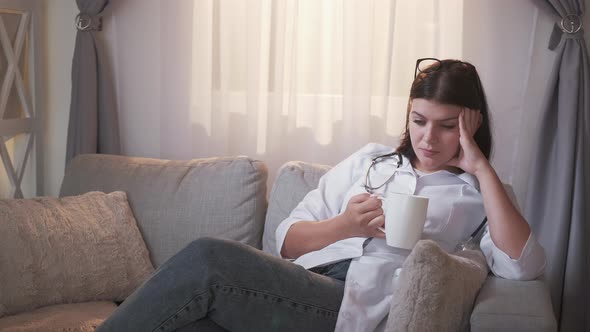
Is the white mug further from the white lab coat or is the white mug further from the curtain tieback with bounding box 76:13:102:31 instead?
the curtain tieback with bounding box 76:13:102:31

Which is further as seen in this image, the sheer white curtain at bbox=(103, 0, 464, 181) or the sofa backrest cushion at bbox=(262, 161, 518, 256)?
the sheer white curtain at bbox=(103, 0, 464, 181)

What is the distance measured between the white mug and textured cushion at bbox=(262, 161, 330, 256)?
0.67m

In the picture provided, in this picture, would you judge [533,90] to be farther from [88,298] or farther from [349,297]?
[88,298]

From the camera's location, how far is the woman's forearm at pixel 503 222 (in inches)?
75.7

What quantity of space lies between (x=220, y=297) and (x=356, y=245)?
0.48 metres

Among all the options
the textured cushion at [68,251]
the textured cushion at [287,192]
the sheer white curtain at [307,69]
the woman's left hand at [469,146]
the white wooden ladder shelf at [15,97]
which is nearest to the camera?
the woman's left hand at [469,146]

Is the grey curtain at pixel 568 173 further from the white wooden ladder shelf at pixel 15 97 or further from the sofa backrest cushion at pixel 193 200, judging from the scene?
the white wooden ladder shelf at pixel 15 97

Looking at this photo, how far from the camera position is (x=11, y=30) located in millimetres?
2945

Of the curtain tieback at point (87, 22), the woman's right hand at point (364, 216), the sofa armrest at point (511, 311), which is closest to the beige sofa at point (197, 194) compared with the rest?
the woman's right hand at point (364, 216)

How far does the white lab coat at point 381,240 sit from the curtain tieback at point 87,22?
49.9 inches

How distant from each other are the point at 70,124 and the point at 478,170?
5.63 feet

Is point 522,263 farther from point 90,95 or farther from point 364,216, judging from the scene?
point 90,95

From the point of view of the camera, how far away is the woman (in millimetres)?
1729

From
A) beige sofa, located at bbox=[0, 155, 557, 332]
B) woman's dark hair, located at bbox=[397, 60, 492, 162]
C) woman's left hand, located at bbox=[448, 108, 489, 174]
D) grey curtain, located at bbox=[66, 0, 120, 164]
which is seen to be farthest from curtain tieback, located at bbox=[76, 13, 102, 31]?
woman's left hand, located at bbox=[448, 108, 489, 174]
